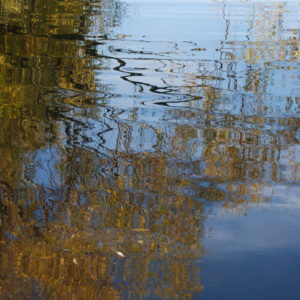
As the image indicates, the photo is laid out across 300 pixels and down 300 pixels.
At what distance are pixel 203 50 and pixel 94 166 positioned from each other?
212 inches

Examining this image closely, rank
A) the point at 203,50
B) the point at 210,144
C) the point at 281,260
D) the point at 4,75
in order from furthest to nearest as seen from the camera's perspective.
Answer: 1. the point at 203,50
2. the point at 4,75
3. the point at 210,144
4. the point at 281,260

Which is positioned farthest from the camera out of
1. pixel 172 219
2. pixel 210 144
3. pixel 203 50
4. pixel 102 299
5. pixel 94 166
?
pixel 203 50

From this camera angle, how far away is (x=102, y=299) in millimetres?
2270

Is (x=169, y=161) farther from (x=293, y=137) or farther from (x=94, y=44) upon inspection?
(x=94, y=44)

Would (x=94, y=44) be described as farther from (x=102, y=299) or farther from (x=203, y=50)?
(x=102, y=299)

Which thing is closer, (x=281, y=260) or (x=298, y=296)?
(x=298, y=296)

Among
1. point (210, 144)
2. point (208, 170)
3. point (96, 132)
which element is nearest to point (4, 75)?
point (96, 132)

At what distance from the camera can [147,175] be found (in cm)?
359

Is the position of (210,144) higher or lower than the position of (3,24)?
lower

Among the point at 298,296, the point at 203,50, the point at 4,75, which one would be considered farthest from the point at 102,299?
the point at 203,50

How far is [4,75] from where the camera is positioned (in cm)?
617

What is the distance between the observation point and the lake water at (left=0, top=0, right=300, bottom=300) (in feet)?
8.05

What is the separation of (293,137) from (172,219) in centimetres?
188

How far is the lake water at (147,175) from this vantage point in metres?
2.46
